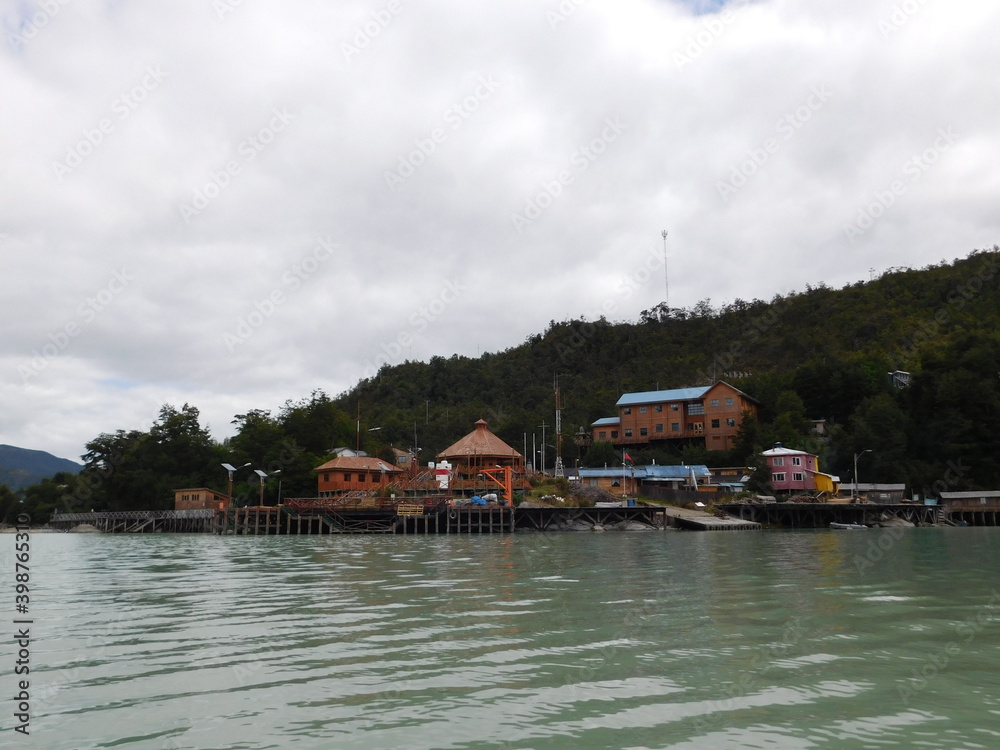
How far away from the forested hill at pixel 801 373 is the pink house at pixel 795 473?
5507 mm

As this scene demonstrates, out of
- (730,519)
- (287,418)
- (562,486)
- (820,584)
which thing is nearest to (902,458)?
(730,519)

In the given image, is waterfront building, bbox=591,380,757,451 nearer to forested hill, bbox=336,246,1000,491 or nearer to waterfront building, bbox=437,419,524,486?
forested hill, bbox=336,246,1000,491

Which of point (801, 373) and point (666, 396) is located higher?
point (801, 373)

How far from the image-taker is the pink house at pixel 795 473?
62.5m

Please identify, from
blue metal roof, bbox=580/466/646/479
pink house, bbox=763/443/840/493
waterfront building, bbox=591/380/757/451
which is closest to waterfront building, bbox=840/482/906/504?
pink house, bbox=763/443/840/493

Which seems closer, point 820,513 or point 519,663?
point 519,663

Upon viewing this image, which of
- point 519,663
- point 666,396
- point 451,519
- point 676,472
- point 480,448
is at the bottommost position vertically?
point 451,519

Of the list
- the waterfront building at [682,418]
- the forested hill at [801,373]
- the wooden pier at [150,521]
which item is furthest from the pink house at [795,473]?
the wooden pier at [150,521]

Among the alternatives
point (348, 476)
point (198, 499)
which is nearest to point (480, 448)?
point (348, 476)

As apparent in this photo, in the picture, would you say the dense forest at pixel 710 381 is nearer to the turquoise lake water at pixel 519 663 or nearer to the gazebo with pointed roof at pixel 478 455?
the gazebo with pointed roof at pixel 478 455

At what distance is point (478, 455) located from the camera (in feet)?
205

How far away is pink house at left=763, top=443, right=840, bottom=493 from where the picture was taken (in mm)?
62500

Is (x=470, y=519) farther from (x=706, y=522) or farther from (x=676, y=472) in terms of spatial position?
(x=676, y=472)

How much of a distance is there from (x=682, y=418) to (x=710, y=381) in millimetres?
19948
